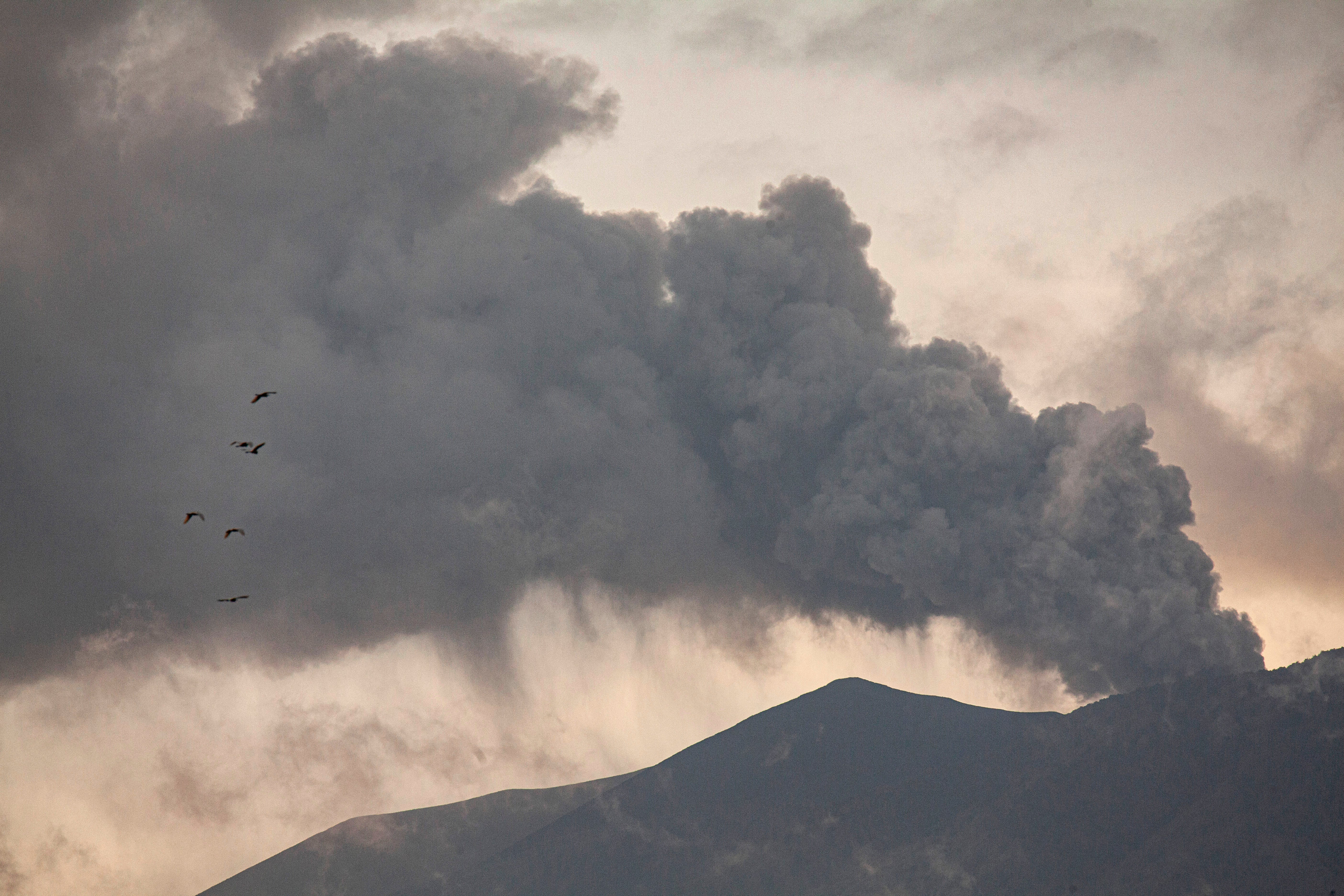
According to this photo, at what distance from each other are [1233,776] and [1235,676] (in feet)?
54.0

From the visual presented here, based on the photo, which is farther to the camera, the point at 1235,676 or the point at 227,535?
the point at 1235,676

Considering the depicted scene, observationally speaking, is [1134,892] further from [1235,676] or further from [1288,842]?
[1235,676]

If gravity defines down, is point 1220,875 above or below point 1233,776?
below

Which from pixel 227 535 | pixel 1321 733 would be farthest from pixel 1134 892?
pixel 227 535

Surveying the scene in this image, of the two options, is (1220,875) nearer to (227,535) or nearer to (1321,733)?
(1321,733)

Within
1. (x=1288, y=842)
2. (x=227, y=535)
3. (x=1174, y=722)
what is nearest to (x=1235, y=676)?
(x=1174, y=722)

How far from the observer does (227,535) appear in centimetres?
5275

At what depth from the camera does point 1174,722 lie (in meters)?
199

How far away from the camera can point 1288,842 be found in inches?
7485

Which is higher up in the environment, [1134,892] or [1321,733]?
[1321,733]

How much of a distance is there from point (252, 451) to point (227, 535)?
4929mm

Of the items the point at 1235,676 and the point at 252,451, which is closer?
the point at 252,451

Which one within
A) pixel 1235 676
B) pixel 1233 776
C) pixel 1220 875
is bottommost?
pixel 1220 875

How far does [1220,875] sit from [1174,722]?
23.2 meters
